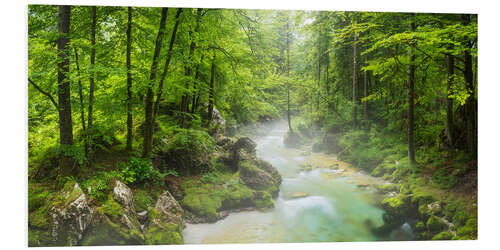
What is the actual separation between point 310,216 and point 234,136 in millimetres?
1545

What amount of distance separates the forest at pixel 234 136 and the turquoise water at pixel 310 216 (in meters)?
0.01

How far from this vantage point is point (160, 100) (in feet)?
11.2

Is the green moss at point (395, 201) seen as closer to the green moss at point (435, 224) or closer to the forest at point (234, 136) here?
the forest at point (234, 136)

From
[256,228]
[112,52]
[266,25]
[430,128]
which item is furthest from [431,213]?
[112,52]

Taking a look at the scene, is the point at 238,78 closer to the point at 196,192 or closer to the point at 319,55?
the point at 319,55

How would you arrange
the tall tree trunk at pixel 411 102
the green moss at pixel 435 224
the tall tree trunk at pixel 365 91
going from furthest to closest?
the tall tree trunk at pixel 365 91 < the tall tree trunk at pixel 411 102 < the green moss at pixel 435 224

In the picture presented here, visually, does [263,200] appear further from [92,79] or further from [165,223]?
[92,79]

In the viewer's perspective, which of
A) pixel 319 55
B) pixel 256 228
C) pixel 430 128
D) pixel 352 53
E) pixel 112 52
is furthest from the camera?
pixel 319 55

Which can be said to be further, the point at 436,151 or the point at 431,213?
the point at 436,151

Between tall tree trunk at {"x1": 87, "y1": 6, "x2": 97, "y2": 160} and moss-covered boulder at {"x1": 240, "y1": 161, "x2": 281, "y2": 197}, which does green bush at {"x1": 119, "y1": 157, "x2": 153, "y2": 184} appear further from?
moss-covered boulder at {"x1": 240, "y1": 161, "x2": 281, "y2": 197}

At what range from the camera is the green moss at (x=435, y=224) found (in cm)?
302

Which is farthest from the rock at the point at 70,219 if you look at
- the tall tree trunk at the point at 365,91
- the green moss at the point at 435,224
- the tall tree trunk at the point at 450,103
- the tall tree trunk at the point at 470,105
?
the tall tree trunk at the point at 470,105

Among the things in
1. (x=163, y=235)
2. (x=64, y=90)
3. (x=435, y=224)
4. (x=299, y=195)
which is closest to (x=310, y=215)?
(x=299, y=195)

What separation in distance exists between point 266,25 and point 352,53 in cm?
124
